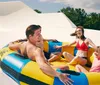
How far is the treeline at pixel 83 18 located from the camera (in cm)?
3266

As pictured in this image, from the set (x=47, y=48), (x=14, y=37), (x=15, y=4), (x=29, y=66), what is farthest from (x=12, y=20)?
(x=29, y=66)

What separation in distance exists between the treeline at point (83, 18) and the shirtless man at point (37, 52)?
2960cm

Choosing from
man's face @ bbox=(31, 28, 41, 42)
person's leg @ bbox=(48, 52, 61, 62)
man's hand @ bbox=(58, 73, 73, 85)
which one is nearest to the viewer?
man's hand @ bbox=(58, 73, 73, 85)

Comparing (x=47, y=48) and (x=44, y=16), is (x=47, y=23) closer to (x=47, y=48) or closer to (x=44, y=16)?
(x=44, y=16)

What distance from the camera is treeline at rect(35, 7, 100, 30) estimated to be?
107 feet

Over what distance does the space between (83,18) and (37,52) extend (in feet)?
117

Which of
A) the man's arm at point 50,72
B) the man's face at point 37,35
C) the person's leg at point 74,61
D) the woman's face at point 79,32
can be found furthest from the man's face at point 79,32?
the man's arm at point 50,72

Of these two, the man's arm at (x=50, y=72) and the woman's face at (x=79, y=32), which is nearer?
the man's arm at (x=50, y=72)

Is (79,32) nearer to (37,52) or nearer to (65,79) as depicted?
(37,52)

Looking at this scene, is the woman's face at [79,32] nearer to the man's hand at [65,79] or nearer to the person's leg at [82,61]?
the person's leg at [82,61]

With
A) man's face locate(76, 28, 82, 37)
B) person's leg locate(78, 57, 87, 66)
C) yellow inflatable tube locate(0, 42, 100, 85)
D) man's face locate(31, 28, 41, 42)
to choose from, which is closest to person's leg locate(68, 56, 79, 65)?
person's leg locate(78, 57, 87, 66)

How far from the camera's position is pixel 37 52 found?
2.99 metres

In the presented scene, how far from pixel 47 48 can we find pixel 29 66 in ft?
6.57

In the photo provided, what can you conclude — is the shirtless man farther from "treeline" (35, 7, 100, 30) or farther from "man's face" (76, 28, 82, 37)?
"treeline" (35, 7, 100, 30)
